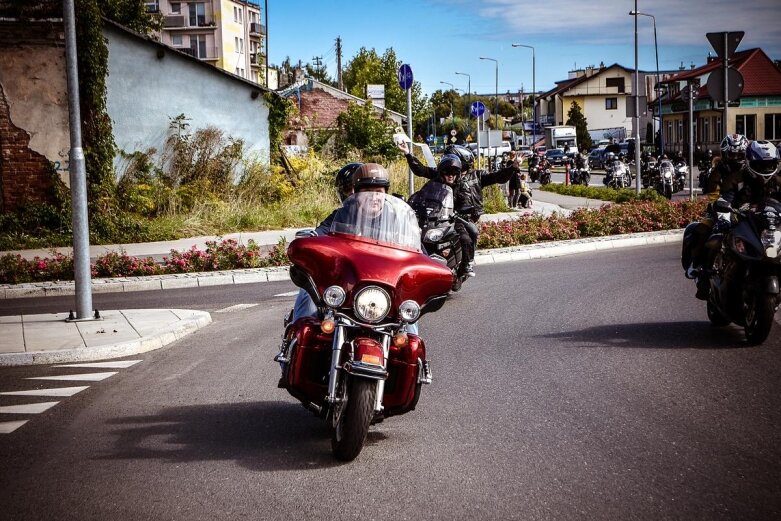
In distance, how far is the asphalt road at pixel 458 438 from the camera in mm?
4902

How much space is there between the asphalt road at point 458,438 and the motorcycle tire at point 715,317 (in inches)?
4.5

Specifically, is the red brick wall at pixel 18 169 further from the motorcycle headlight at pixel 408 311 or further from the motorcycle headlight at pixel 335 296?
the motorcycle headlight at pixel 408 311

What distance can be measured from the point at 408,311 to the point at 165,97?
21384 millimetres

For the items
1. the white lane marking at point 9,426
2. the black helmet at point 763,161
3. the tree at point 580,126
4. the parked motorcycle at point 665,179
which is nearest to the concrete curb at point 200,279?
the white lane marking at point 9,426

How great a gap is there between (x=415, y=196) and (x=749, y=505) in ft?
23.9

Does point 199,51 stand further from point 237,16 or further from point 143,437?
point 143,437

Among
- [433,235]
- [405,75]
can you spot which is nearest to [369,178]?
[433,235]

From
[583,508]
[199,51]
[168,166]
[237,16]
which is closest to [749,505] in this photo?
[583,508]

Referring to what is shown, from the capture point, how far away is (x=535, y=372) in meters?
8.03

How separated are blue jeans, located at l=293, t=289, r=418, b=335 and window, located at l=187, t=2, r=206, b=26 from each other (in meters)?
96.1

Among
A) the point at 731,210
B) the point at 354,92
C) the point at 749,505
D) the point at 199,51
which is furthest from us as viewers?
the point at 199,51

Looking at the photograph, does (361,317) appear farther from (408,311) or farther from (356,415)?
(356,415)

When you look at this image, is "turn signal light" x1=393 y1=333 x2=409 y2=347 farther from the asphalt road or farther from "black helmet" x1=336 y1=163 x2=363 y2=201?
"black helmet" x1=336 y1=163 x2=363 y2=201

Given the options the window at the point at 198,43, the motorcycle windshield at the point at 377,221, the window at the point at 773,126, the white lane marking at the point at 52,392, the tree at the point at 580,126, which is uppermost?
the window at the point at 198,43
